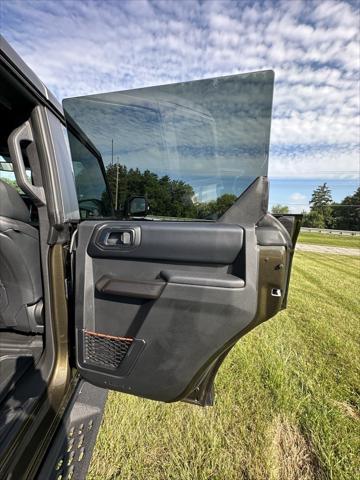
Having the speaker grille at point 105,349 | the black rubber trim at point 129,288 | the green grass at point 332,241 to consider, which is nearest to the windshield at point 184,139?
the black rubber trim at point 129,288

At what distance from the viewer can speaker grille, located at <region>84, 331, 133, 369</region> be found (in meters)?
1.25

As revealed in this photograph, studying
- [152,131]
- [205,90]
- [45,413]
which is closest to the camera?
[45,413]

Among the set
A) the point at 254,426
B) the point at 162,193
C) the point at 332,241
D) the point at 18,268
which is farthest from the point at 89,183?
the point at 332,241

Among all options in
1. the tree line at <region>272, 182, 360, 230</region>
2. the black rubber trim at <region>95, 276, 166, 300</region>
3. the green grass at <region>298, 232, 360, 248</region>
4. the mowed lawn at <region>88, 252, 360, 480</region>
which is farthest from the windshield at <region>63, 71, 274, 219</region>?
the tree line at <region>272, 182, 360, 230</region>

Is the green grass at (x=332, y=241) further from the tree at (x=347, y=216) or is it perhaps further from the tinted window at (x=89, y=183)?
the tree at (x=347, y=216)

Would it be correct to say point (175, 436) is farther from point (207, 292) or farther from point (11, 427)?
point (207, 292)

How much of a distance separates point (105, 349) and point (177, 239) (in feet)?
2.13

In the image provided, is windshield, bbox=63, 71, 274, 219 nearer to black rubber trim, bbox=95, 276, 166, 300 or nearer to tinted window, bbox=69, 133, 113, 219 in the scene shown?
tinted window, bbox=69, 133, 113, 219

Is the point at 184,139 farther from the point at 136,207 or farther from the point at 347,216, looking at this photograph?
the point at 347,216

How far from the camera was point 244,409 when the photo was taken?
1.81m

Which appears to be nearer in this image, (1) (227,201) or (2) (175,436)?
(1) (227,201)

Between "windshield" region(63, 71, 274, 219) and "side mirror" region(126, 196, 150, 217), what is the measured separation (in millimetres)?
39

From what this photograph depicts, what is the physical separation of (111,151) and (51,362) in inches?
47.4

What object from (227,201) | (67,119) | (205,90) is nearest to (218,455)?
(227,201)
